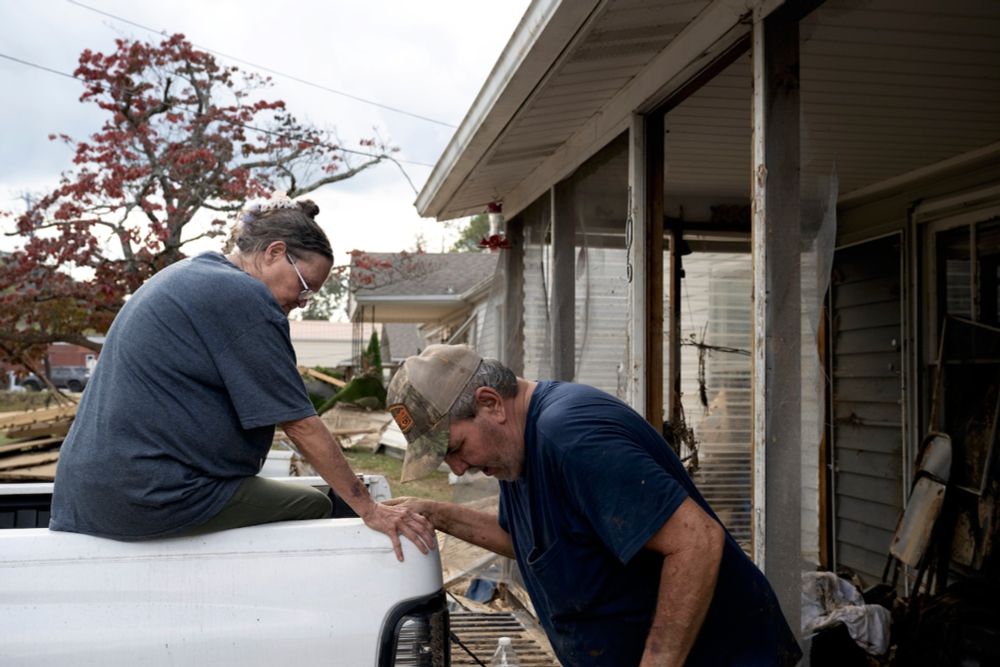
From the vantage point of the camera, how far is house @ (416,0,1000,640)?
11.5 feet

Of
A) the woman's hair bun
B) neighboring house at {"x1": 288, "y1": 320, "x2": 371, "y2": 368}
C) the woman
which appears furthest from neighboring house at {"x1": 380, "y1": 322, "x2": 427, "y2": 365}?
the woman

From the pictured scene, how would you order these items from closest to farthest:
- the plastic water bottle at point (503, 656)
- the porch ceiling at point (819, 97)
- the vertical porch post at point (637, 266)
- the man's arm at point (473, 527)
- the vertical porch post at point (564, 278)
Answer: the man's arm at point (473, 527), the porch ceiling at point (819, 97), the plastic water bottle at point (503, 656), the vertical porch post at point (637, 266), the vertical porch post at point (564, 278)

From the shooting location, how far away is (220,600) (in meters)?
2.07

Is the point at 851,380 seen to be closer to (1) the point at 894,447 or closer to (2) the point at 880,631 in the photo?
(1) the point at 894,447

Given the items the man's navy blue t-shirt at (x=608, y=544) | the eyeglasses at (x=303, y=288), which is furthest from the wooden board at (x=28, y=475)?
the man's navy blue t-shirt at (x=608, y=544)

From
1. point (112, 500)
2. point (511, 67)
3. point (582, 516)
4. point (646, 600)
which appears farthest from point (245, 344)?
point (511, 67)

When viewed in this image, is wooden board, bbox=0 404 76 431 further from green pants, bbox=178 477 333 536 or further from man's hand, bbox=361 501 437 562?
man's hand, bbox=361 501 437 562

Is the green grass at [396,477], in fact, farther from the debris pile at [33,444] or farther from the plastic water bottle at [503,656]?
the plastic water bottle at [503,656]

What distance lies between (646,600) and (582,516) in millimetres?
248

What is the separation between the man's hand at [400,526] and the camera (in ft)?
7.38

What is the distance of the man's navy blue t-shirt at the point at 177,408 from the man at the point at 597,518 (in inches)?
13.8

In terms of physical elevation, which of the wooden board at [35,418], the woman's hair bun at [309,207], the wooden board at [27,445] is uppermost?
the woman's hair bun at [309,207]

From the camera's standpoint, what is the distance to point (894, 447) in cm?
704

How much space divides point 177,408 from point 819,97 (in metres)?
3.94
